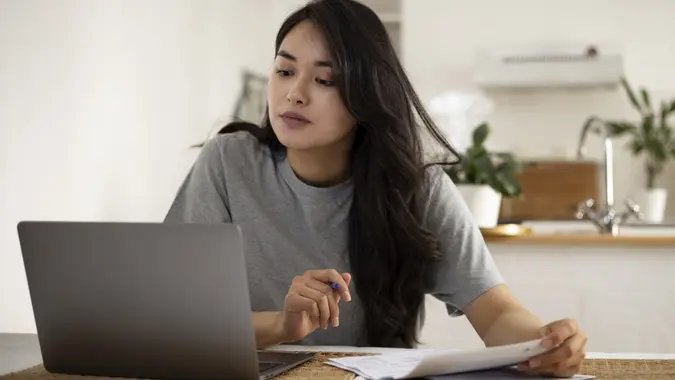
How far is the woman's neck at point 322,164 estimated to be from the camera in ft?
5.91

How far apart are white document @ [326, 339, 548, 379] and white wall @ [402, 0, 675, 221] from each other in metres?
4.46

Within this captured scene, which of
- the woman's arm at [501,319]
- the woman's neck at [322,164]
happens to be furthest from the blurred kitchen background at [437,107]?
the woman's arm at [501,319]

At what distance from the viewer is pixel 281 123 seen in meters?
1.63

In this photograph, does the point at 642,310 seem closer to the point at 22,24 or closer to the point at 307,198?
the point at 307,198

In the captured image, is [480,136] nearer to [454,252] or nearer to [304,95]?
[454,252]

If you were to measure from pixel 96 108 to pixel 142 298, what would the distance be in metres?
1.62

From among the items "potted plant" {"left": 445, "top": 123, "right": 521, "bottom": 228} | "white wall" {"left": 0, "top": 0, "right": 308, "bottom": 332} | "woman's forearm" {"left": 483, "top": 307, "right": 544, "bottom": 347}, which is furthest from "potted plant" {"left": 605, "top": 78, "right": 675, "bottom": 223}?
"woman's forearm" {"left": 483, "top": 307, "right": 544, "bottom": 347}

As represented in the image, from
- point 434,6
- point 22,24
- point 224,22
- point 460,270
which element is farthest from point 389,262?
point 434,6

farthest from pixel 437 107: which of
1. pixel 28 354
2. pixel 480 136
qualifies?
pixel 28 354

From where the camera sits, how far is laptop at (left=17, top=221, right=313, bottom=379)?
1.06 m

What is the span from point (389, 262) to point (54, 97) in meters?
1.02

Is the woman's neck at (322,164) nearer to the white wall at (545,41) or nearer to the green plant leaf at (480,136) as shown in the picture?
the green plant leaf at (480,136)

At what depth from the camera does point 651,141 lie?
17.8ft

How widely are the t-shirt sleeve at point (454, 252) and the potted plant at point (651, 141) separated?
12.7 ft
